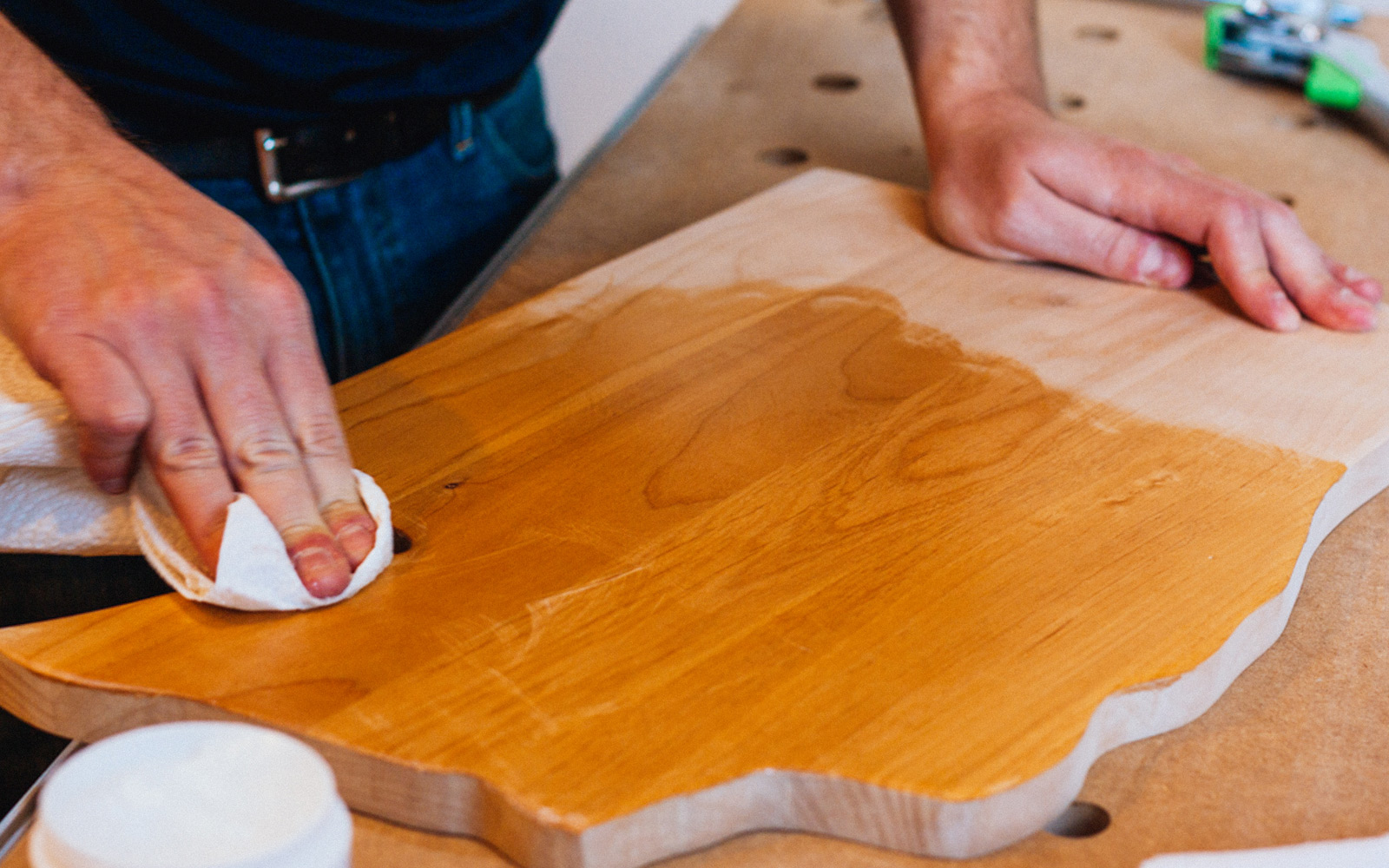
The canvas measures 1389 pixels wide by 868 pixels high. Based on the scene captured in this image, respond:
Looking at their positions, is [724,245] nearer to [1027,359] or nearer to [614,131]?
[1027,359]

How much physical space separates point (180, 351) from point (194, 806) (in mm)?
292

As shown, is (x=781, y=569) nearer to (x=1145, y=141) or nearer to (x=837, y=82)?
(x=1145, y=141)

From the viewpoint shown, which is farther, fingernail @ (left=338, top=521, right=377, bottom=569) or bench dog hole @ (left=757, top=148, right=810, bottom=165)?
bench dog hole @ (left=757, top=148, right=810, bottom=165)

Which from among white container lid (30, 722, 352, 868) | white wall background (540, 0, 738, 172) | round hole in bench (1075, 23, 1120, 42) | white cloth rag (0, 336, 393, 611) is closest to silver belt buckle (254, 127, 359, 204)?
white cloth rag (0, 336, 393, 611)

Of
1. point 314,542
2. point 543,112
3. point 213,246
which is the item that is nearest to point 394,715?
point 314,542

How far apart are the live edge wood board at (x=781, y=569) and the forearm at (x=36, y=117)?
0.24 m

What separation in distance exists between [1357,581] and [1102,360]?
24 cm

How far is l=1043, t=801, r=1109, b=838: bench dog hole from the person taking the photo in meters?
0.60

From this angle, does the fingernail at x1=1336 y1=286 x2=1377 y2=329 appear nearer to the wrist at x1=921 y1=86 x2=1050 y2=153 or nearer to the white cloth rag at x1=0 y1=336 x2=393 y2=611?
the wrist at x1=921 y1=86 x2=1050 y2=153

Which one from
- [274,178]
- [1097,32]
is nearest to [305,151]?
[274,178]

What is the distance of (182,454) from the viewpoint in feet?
2.16

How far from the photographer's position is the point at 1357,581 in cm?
76

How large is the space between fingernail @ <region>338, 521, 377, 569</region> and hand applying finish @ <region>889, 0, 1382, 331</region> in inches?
24.8

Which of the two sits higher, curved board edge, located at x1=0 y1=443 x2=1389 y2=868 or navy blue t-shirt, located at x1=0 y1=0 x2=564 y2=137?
navy blue t-shirt, located at x1=0 y1=0 x2=564 y2=137
